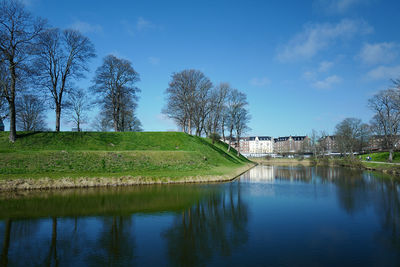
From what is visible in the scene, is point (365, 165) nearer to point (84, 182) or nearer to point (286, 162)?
point (286, 162)

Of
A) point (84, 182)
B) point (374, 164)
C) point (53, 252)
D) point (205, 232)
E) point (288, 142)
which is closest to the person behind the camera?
point (53, 252)

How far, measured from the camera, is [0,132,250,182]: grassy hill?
924 inches

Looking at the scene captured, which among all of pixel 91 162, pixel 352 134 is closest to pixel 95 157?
pixel 91 162

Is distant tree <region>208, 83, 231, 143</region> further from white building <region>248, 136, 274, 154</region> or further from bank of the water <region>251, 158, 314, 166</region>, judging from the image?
white building <region>248, 136, 274, 154</region>

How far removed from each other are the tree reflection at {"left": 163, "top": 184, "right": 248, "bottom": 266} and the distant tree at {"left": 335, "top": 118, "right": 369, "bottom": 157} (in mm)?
63974

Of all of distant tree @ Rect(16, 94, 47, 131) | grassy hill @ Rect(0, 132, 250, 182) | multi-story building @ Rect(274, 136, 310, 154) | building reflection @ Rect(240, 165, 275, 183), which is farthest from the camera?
multi-story building @ Rect(274, 136, 310, 154)

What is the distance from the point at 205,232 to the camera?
10844 millimetres

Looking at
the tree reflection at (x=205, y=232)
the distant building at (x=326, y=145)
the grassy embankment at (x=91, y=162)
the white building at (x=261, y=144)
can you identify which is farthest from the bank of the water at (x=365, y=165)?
the white building at (x=261, y=144)

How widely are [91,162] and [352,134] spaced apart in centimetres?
7536

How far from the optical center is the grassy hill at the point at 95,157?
77.0 ft

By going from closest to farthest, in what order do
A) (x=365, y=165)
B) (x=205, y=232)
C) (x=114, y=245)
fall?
(x=114, y=245) → (x=205, y=232) → (x=365, y=165)

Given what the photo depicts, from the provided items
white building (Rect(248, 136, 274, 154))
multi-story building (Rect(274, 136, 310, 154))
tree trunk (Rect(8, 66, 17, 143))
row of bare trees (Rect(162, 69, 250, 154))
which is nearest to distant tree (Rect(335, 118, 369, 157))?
row of bare trees (Rect(162, 69, 250, 154))

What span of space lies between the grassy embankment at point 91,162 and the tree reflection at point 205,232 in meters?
11.3

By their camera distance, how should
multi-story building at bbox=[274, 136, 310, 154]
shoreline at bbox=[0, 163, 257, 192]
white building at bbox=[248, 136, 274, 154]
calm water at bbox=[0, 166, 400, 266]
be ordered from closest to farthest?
calm water at bbox=[0, 166, 400, 266], shoreline at bbox=[0, 163, 257, 192], multi-story building at bbox=[274, 136, 310, 154], white building at bbox=[248, 136, 274, 154]
